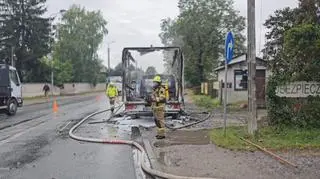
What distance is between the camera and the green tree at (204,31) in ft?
208

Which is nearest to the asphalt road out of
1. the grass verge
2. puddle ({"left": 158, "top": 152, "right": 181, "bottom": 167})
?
puddle ({"left": 158, "top": 152, "right": 181, "bottom": 167})

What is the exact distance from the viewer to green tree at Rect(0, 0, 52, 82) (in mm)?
61312

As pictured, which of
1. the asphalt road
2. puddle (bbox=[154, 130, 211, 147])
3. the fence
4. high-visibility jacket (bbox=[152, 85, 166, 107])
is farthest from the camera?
the fence

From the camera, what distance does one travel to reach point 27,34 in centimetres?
6312

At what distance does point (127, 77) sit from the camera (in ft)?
74.3

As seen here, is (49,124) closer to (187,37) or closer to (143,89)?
(143,89)

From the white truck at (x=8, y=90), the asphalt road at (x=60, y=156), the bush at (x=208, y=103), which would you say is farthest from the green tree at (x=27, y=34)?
the asphalt road at (x=60, y=156)

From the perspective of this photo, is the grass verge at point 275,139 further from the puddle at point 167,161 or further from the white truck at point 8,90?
the white truck at point 8,90

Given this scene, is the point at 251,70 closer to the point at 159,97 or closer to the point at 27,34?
the point at 159,97

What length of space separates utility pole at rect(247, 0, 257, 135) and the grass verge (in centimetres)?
40

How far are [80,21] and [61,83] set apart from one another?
17.3 metres

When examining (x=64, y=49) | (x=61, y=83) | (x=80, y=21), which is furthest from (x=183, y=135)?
(x=80, y=21)

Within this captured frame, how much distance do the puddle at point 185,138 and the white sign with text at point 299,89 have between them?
2.61 meters

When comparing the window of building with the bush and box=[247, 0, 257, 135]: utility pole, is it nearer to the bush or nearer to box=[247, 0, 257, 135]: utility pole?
the bush
